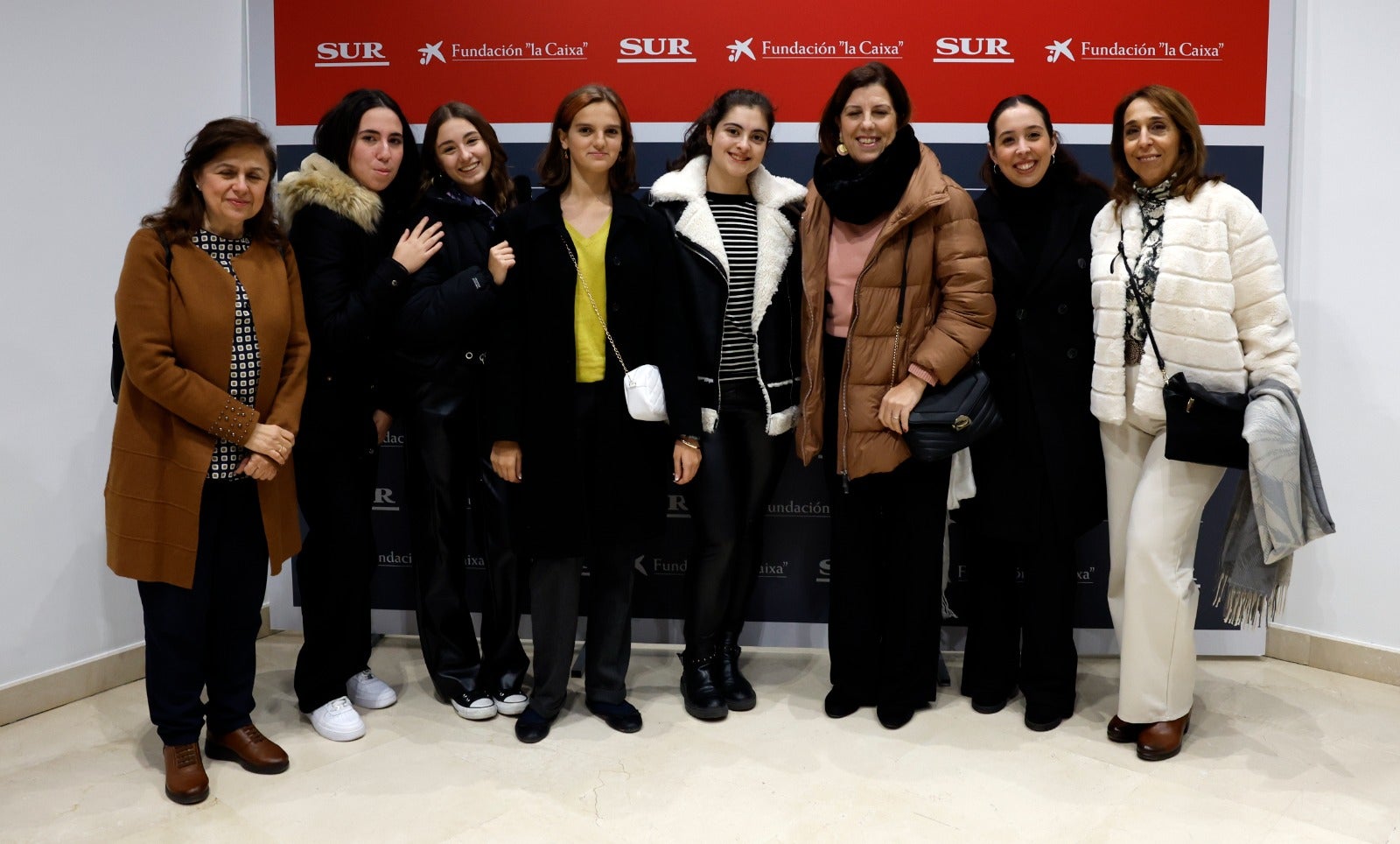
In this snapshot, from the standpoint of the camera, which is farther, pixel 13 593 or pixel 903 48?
pixel 903 48

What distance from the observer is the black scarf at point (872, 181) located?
3.07m

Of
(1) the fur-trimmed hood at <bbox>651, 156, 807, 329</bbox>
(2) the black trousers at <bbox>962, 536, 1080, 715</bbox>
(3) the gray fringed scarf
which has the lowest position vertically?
(2) the black trousers at <bbox>962, 536, 1080, 715</bbox>

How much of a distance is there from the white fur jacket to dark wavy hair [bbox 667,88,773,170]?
3.74 ft

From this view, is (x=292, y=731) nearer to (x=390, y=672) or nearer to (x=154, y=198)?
(x=390, y=672)

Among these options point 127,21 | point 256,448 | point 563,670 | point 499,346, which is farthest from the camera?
point 127,21

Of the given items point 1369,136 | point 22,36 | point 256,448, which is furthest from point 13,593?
point 1369,136

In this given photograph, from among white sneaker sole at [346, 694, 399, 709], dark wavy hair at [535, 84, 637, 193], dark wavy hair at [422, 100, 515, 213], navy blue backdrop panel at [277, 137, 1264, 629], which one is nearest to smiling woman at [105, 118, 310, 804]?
white sneaker sole at [346, 694, 399, 709]

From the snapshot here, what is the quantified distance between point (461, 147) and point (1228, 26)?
9.05 feet

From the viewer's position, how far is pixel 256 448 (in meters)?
2.86

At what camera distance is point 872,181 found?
3.06 metres

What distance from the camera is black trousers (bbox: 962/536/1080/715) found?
3316 millimetres

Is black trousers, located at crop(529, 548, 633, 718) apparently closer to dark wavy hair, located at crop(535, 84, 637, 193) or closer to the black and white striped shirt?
the black and white striped shirt

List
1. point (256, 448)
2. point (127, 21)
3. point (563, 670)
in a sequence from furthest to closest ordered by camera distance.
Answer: point (127, 21)
point (563, 670)
point (256, 448)

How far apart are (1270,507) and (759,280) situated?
1578mm
